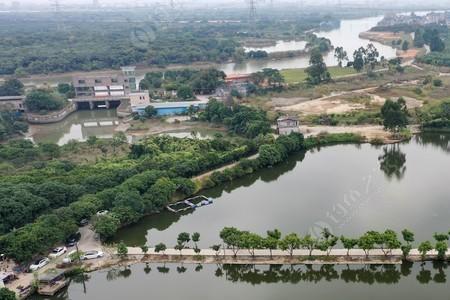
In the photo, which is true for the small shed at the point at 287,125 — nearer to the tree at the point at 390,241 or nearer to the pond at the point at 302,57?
the tree at the point at 390,241

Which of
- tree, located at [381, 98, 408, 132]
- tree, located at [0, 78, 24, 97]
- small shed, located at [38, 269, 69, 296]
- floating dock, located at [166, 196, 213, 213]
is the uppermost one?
tree, located at [0, 78, 24, 97]

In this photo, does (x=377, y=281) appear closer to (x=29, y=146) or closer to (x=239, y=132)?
(x=239, y=132)

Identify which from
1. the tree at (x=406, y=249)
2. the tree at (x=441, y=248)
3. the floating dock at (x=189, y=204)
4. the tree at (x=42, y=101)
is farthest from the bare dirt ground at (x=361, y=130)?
the tree at (x=42, y=101)

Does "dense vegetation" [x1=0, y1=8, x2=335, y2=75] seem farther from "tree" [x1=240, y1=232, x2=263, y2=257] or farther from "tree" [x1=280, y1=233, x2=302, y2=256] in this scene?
"tree" [x1=280, y1=233, x2=302, y2=256]

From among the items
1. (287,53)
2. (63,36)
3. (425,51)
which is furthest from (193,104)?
(63,36)

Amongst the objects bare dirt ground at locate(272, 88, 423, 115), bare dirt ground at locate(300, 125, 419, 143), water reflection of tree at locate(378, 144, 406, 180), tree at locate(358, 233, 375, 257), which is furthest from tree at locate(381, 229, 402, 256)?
bare dirt ground at locate(272, 88, 423, 115)

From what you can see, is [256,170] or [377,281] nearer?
[377,281]
